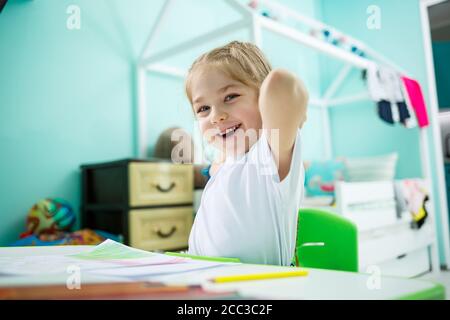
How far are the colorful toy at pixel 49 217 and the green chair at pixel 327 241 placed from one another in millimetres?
793

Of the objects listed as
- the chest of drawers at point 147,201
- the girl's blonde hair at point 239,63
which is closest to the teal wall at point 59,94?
the chest of drawers at point 147,201

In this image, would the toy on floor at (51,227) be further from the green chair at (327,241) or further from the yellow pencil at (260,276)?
the yellow pencil at (260,276)

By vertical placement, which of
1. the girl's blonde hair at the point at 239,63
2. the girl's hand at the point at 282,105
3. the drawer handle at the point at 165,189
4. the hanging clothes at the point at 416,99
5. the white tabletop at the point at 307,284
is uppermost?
the hanging clothes at the point at 416,99

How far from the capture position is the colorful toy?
3.43ft

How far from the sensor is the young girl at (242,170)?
344 mm

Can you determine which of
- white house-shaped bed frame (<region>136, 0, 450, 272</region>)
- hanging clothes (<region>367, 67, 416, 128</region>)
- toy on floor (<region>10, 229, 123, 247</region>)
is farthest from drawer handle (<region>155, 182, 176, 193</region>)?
hanging clothes (<region>367, 67, 416, 128</region>)

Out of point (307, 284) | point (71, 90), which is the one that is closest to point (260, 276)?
point (307, 284)

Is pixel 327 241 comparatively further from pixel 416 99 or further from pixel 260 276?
pixel 416 99

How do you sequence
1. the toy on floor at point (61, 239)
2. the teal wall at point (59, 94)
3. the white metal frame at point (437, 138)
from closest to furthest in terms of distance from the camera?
the teal wall at point (59, 94)
the toy on floor at point (61, 239)
the white metal frame at point (437, 138)

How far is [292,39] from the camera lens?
4.37ft

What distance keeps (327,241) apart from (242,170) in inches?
10.2

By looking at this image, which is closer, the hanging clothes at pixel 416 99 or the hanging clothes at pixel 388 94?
the hanging clothes at pixel 388 94
